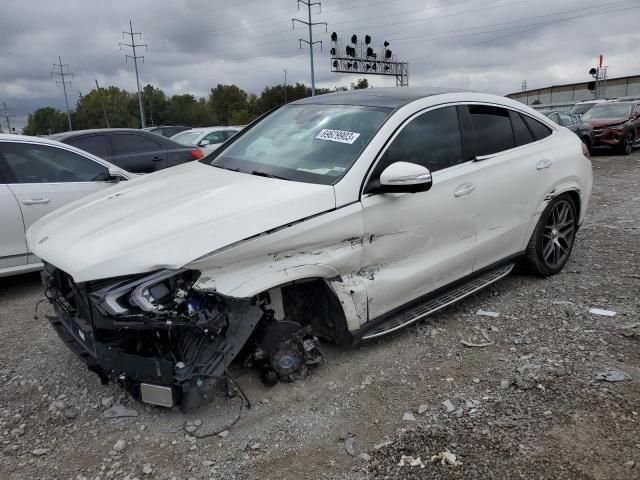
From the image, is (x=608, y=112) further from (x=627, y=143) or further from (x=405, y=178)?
(x=405, y=178)

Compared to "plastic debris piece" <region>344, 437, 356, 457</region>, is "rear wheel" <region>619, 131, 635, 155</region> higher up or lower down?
higher up

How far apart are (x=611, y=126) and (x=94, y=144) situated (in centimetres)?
1347

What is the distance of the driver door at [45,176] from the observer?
4.89 meters

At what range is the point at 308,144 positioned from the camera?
354 cm

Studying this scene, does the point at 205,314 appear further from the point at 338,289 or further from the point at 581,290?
the point at 581,290

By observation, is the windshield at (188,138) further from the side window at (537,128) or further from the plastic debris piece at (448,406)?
the plastic debris piece at (448,406)

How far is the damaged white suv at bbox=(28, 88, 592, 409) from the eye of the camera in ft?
8.55

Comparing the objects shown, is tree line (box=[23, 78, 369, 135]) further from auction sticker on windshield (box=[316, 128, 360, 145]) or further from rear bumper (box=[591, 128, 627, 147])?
auction sticker on windshield (box=[316, 128, 360, 145])

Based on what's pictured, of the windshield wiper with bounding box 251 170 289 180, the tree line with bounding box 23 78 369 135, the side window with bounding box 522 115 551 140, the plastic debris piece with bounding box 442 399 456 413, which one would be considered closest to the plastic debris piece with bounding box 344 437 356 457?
the plastic debris piece with bounding box 442 399 456 413

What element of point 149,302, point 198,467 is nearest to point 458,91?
point 149,302

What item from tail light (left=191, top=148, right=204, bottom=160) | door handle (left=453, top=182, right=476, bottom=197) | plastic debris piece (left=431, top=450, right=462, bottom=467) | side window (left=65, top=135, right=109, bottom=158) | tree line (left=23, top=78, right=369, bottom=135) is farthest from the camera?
tree line (left=23, top=78, right=369, bottom=135)

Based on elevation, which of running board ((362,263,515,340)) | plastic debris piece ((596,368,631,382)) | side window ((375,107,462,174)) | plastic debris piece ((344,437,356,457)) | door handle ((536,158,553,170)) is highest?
side window ((375,107,462,174))

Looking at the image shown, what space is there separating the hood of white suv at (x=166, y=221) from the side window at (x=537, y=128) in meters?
2.41

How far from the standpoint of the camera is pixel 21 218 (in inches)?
189
